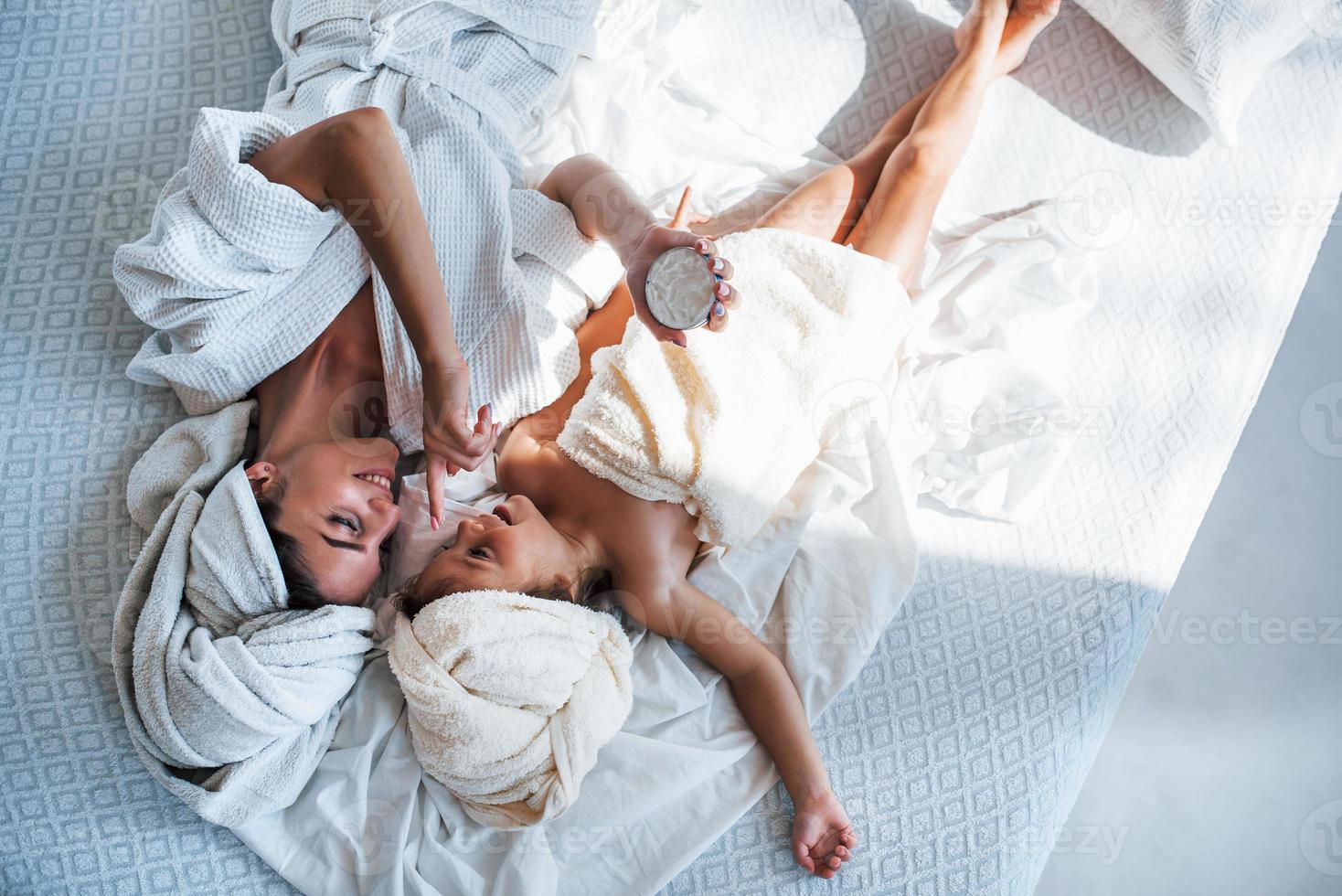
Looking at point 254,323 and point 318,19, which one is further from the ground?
point 318,19

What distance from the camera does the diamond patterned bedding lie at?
1.04m

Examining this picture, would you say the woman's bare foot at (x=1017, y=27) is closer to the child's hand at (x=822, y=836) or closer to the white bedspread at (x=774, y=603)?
the white bedspread at (x=774, y=603)

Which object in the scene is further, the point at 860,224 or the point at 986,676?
the point at 860,224

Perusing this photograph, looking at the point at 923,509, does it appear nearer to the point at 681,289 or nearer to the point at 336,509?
the point at 681,289

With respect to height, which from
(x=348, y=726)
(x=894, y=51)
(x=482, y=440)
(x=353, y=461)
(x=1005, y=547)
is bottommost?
(x=348, y=726)

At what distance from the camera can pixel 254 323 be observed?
110cm

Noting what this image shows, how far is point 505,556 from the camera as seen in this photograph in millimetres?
1063

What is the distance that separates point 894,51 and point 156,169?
1.04 meters

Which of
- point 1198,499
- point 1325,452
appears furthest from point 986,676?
point 1325,452

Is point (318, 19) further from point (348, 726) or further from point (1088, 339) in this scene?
point (1088, 339)

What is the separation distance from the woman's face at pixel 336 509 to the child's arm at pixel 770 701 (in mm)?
305

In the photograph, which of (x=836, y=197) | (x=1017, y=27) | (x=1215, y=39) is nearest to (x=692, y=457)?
(x=836, y=197)

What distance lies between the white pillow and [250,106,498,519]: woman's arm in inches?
39.9

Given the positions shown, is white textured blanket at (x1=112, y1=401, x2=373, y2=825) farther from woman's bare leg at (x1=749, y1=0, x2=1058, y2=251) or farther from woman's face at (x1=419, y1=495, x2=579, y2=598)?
woman's bare leg at (x1=749, y1=0, x2=1058, y2=251)
